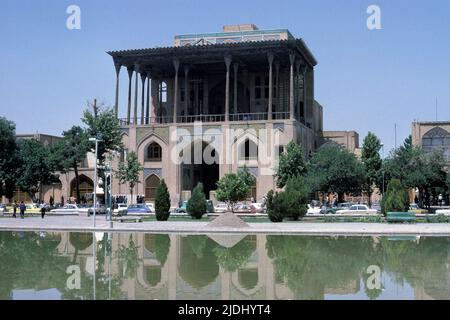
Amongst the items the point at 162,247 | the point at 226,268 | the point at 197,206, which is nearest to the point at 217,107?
the point at 197,206

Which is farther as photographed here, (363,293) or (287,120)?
(287,120)

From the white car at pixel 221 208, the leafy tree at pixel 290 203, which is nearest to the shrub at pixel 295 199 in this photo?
the leafy tree at pixel 290 203

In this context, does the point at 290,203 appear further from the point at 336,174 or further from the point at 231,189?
the point at 336,174

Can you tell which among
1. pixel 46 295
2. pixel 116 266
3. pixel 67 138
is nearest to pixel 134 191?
pixel 67 138

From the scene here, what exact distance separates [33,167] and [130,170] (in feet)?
27.3

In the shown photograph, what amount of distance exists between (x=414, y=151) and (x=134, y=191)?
2310 cm

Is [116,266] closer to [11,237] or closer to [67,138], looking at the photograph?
[11,237]

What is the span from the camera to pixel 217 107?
57.8 meters

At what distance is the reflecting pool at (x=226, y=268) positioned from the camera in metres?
9.70

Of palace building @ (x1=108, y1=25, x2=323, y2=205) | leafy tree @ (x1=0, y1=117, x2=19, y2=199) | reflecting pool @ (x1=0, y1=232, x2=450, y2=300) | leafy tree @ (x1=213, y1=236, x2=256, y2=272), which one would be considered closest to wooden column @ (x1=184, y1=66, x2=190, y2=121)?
palace building @ (x1=108, y1=25, x2=323, y2=205)

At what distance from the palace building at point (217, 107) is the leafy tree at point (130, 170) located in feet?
8.81

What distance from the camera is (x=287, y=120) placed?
48469 millimetres

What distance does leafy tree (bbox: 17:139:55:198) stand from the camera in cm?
4831

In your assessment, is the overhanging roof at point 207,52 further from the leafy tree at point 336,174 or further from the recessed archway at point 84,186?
the recessed archway at point 84,186
